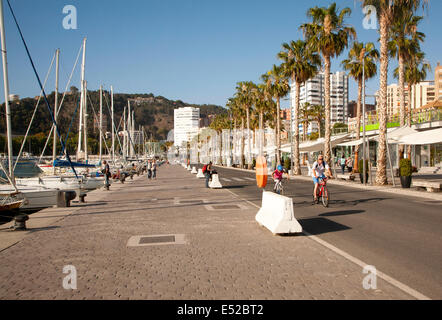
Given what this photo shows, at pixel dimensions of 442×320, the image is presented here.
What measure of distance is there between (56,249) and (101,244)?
0.86 meters

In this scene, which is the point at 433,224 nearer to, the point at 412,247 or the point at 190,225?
the point at 412,247

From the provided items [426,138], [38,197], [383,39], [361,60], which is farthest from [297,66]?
[38,197]

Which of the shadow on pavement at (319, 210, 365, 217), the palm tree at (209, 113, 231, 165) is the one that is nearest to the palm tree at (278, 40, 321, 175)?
the shadow on pavement at (319, 210, 365, 217)

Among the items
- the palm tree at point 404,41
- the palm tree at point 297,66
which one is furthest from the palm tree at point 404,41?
the palm tree at point 297,66

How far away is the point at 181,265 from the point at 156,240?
A: 234 centimetres

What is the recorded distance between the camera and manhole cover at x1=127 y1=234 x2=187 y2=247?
8.21 m

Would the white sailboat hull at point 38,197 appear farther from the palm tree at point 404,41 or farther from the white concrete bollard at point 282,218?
the palm tree at point 404,41

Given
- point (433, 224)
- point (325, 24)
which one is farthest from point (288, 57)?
point (433, 224)

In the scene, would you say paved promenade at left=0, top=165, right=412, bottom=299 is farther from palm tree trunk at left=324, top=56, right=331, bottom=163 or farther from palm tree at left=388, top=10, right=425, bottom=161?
palm tree at left=388, top=10, right=425, bottom=161

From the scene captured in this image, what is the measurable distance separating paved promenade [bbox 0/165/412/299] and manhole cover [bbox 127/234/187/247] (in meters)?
0.18

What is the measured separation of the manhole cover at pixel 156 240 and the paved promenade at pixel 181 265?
0.59 feet

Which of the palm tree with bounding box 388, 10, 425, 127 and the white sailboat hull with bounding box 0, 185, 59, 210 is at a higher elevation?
the palm tree with bounding box 388, 10, 425, 127

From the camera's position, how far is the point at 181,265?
6371 mm

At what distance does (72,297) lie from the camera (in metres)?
4.91
